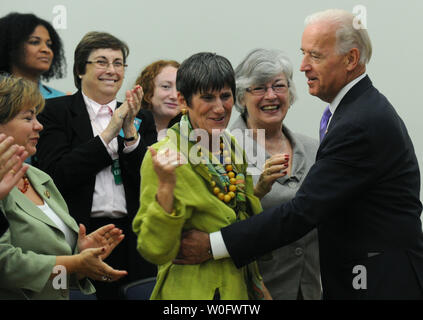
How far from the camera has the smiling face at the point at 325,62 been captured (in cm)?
246

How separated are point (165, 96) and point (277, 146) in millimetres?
1094

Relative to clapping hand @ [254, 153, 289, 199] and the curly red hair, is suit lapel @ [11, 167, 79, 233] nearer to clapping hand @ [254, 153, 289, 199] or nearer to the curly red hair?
clapping hand @ [254, 153, 289, 199]

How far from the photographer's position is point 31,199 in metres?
2.44

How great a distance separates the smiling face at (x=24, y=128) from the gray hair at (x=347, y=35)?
1.19m

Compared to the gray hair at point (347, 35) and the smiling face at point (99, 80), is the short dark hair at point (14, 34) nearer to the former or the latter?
the smiling face at point (99, 80)

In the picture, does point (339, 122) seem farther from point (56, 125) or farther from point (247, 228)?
point (56, 125)

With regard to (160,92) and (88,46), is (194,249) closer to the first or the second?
(88,46)

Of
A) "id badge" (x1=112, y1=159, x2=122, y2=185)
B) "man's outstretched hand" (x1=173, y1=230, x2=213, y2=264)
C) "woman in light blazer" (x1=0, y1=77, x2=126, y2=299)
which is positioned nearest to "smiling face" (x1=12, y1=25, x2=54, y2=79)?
"id badge" (x1=112, y1=159, x2=122, y2=185)

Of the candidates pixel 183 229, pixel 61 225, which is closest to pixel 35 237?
pixel 61 225

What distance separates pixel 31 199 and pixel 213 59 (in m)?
0.89

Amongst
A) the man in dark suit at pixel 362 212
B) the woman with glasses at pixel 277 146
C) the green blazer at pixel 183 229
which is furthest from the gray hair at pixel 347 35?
the green blazer at pixel 183 229

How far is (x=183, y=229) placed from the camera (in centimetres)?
218
